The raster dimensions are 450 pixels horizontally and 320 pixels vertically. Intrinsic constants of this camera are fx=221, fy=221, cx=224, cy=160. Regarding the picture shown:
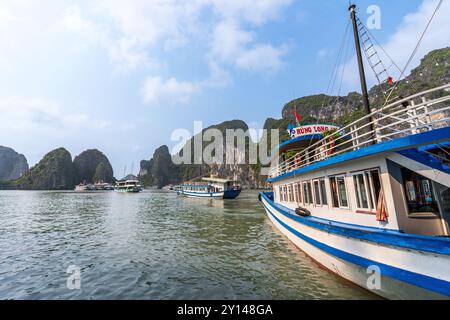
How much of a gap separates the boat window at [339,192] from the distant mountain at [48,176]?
23321cm

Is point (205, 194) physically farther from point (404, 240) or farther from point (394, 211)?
point (404, 240)

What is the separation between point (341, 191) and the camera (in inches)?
339

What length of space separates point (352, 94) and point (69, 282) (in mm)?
180766

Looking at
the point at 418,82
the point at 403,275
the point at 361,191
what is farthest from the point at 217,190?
the point at 418,82

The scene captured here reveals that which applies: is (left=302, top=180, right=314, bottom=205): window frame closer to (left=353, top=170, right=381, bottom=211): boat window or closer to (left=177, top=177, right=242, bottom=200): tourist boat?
(left=353, top=170, right=381, bottom=211): boat window

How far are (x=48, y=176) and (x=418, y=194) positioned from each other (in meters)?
239

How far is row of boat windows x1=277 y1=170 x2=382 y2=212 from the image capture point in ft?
22.5

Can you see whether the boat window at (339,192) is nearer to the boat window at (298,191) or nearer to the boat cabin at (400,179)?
the boat cabin at (400,179)

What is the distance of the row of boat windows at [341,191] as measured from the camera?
270 inches

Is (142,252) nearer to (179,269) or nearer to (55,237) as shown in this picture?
(179,269)

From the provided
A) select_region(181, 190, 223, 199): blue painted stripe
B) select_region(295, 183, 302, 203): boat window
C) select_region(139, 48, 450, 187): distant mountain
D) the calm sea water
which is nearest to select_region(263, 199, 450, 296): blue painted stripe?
the calm sea water

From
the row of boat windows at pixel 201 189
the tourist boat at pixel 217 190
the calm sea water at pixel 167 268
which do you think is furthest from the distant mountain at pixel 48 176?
the calm sea water at pixel 167 268

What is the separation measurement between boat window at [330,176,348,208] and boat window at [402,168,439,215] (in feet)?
6.57
